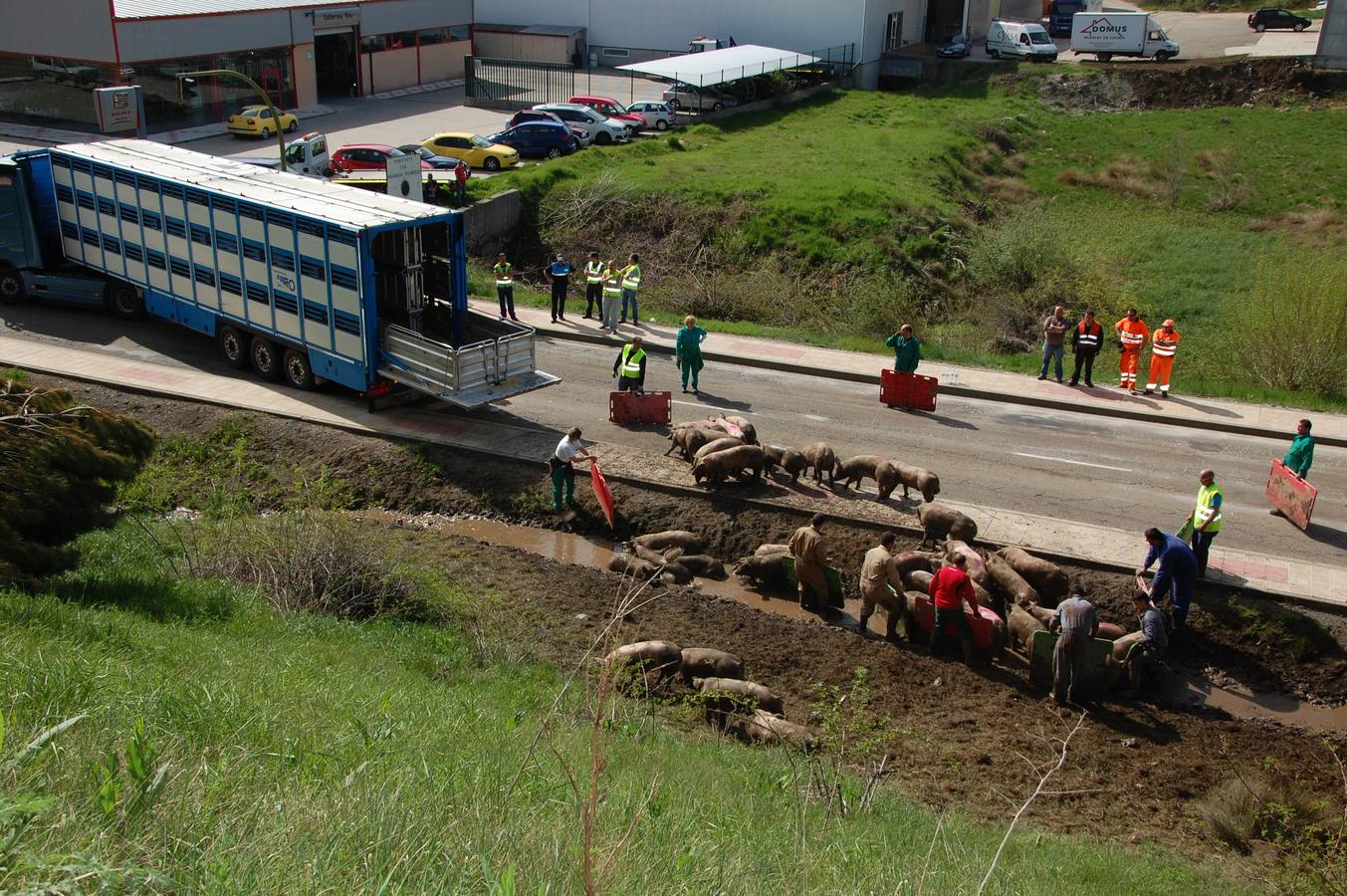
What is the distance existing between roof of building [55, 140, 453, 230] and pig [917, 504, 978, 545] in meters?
9.43

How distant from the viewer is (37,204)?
25.1 metres

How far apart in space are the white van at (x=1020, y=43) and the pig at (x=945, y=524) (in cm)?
5682

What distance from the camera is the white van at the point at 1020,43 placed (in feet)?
218

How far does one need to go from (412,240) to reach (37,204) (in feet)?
33.3

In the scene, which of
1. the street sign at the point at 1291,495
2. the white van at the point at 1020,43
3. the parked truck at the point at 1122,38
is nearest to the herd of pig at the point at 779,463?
the street sign at the point at 1291,495

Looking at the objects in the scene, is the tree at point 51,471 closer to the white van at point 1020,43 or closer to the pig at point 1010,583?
the pig at point 1010,583

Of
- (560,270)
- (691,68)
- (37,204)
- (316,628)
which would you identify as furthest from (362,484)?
(691,68)

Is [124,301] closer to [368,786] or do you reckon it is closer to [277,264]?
[277,264]

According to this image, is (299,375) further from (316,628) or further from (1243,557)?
(1243,557)

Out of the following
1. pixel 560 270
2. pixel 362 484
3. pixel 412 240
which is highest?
pixel 412 240

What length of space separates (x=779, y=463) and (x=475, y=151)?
27.0 meters

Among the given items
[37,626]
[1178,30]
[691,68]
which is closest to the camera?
[37,626]

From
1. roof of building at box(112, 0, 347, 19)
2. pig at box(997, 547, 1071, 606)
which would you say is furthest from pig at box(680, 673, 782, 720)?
roof of building at box(112, 0, 347, 19)

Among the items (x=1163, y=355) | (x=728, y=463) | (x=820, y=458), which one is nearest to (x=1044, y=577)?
(x=820, y=458)
